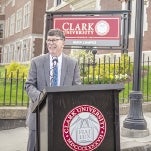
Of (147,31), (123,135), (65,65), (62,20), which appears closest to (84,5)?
(147,31)

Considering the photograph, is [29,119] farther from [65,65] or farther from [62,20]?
[62,20]

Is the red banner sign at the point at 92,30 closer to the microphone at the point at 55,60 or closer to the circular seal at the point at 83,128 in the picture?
the microphone at the point at 55,60

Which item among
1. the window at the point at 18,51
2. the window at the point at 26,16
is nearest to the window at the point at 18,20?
the window at the point at 26,16

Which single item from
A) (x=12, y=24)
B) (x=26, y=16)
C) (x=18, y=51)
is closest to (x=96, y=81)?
(x=26, y=16)

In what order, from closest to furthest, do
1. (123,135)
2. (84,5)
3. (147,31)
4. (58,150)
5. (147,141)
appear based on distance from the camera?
(58,150), (147,141), (123,135), (147,31), (84,5)

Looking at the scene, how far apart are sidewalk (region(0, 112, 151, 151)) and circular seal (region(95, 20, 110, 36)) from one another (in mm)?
6869

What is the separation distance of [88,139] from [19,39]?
1636 inches

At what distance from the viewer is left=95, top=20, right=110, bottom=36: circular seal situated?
44.1 feet

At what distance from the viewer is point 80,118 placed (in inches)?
148

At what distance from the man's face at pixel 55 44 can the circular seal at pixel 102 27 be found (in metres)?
9.24

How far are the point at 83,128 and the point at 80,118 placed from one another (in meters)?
0.11

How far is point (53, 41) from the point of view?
4262 millimetres

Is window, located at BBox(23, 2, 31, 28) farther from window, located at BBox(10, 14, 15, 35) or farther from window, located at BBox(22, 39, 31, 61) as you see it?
window, located at BBox(10, 14, 15, 35)

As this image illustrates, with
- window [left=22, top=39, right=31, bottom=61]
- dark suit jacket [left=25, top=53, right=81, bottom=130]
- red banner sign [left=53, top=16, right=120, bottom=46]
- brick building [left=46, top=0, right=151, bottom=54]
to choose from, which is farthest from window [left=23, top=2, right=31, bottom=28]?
dark suit jacket [left=25, top=53, right=81, bottom=130]
